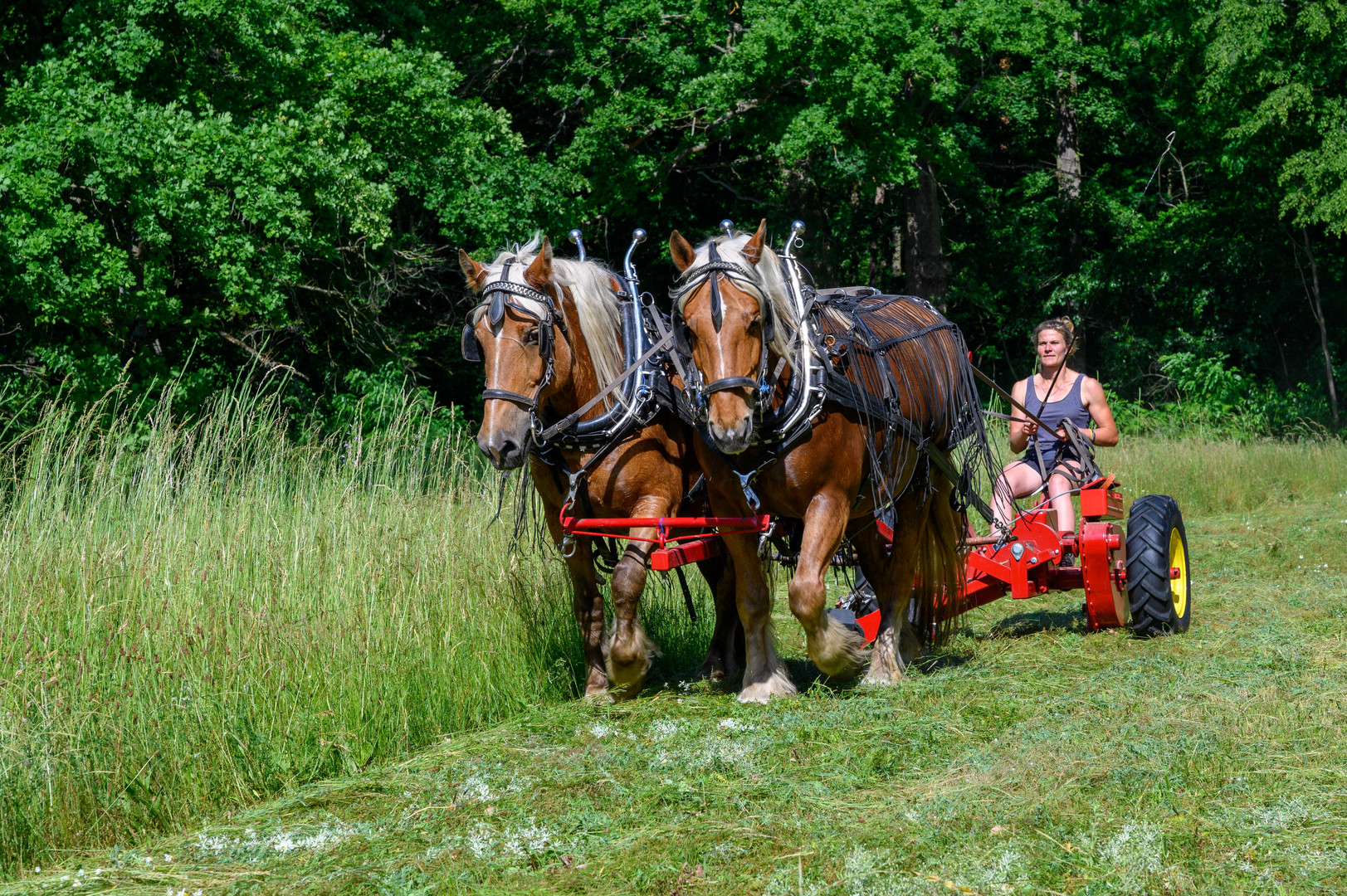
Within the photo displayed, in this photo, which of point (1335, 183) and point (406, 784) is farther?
point (1335, 183)

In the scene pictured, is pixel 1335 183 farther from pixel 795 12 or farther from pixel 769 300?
pixel 769 300

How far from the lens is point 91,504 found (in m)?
5.93

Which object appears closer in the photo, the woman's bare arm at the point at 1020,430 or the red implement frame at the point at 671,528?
the red implement frame at the point at 671,528

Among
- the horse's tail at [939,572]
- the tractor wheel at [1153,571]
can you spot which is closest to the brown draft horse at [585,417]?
the horse's tail at [939,572]

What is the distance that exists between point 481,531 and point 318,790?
2.59 meters

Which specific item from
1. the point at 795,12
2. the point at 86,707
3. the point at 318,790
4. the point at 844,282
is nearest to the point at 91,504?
the point at 86,707

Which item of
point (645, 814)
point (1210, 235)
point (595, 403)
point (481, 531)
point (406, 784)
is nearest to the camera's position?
point (645, 814)

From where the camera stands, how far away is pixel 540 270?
5273 mm

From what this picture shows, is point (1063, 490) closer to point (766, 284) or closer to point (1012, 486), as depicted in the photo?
point (1012, 486)

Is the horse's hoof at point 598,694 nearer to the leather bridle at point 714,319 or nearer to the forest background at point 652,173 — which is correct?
the leather bridle at point 714,319

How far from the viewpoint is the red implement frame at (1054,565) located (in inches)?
255

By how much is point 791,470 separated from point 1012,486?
8.48 feet

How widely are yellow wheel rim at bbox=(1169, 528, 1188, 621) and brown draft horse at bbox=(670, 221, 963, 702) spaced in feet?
5.40

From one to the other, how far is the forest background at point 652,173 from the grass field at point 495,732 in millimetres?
3067
